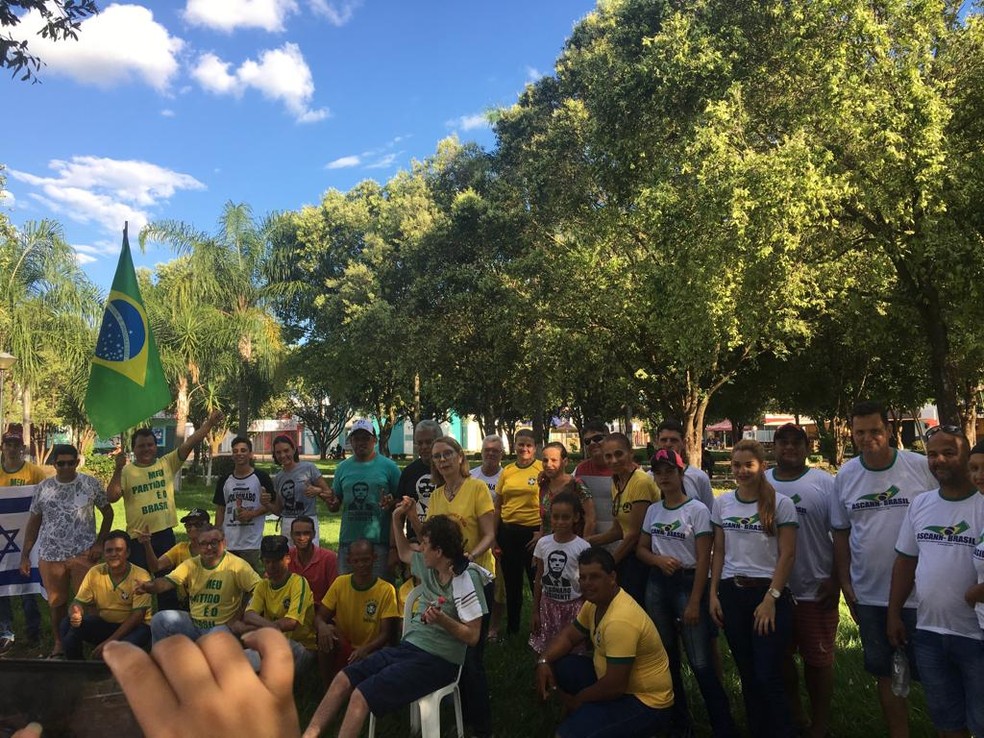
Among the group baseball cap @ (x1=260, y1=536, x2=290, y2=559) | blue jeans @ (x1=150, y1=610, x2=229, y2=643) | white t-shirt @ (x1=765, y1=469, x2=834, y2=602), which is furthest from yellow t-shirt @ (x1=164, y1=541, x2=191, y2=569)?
white t-shirt @ (x1=765, y1=469, x2=834, y2=602)

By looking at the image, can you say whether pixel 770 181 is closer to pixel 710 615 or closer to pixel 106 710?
pixel 710 615

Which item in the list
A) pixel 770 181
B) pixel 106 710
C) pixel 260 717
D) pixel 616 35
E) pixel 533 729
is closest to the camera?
pixel 260 717

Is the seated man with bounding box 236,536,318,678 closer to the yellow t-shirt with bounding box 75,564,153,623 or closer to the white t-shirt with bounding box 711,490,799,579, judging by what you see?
the yellow t-shirt with bounding box 75,564,153,623

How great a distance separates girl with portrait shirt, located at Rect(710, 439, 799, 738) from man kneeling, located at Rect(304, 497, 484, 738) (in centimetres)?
148

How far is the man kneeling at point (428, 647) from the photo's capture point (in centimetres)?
375

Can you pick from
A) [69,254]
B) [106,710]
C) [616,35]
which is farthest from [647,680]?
[69,254]

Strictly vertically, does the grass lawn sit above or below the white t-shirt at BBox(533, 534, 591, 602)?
below

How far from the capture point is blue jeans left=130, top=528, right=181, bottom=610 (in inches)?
214

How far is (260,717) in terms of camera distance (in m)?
1.07

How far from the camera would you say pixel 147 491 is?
6129 millimetres

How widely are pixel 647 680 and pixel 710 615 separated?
787mm

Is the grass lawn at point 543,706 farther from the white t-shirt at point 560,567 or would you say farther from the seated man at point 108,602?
the seated man at point 108,602

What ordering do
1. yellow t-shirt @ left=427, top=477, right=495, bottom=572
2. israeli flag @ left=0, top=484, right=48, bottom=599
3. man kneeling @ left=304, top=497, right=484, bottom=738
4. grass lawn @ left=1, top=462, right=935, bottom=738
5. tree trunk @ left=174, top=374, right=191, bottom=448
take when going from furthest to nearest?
tree trunk @ left=174, top=374, right=191, bottom=448
israeli flag @ left=0, top=484, right=48, bottom=599
yellow t-shirt @ left=427, top=477, right=495, bottom=572
grass lawn @ left=1, top=462, right=935, bottom=738
man kneeling @ left=304, top=497, right=484, bottom=738

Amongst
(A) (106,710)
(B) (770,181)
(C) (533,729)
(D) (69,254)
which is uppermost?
(D) (69,254)
